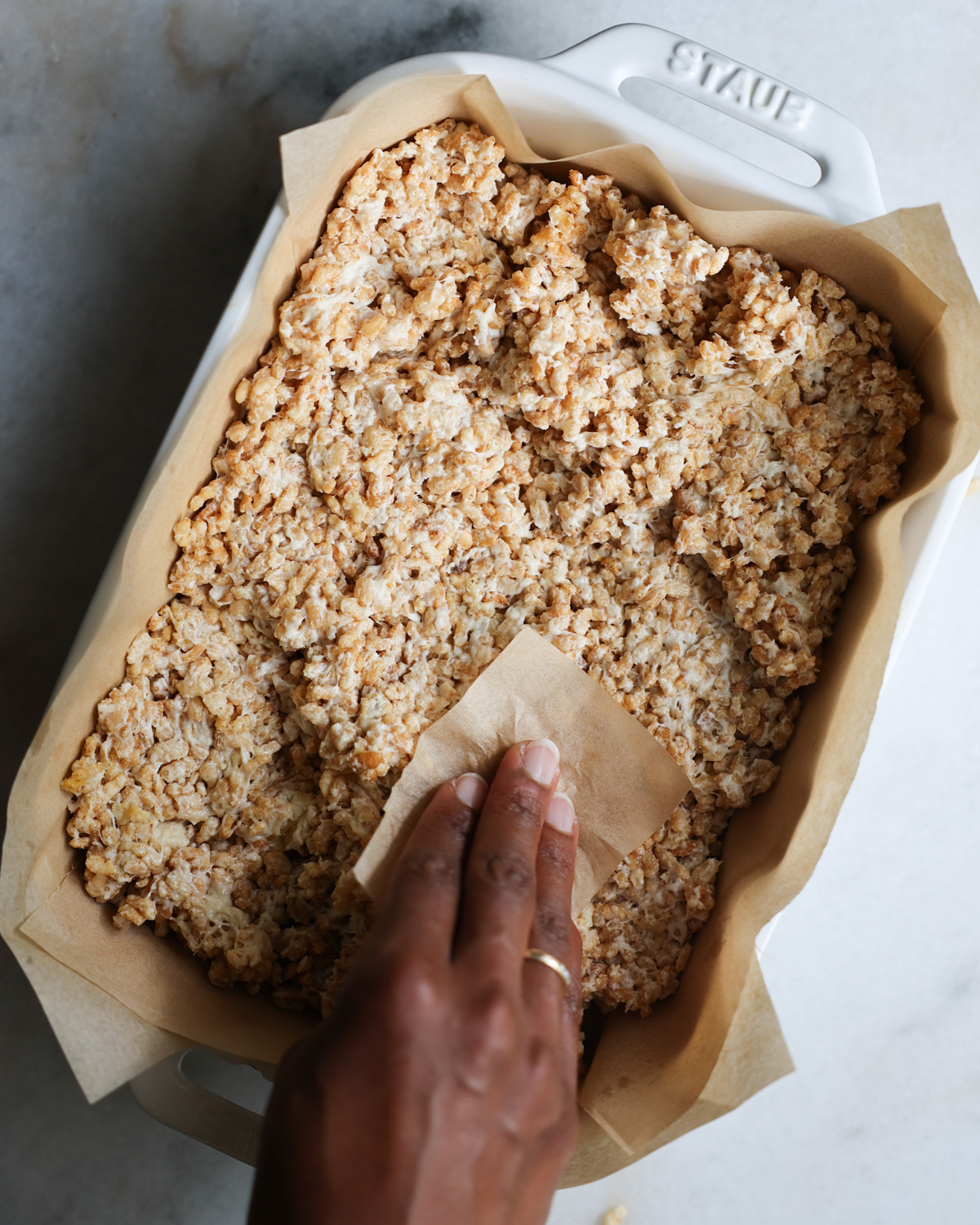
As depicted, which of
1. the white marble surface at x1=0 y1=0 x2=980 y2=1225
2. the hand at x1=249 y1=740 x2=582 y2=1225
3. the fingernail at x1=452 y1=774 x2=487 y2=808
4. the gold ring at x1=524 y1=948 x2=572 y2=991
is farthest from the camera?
the white marble surface at x1=0 y1=0 x2=980 y2=1225

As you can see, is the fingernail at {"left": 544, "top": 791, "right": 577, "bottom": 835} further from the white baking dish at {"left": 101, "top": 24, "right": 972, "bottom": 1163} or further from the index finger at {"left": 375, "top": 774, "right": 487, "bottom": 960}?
the white baking dish at {"left": 101, "top": 24, "right": 972, "bottom": 1163}

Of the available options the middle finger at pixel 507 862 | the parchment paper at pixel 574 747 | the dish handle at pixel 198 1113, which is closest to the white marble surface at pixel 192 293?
the dish handle at pixel 198 1113

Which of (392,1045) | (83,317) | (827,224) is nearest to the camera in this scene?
(392,1045)

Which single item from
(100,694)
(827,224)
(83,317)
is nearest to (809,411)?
(827,224)

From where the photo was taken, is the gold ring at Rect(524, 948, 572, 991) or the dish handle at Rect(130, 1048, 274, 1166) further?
the dish handle at Rect(130, 1048, 274, 1166)

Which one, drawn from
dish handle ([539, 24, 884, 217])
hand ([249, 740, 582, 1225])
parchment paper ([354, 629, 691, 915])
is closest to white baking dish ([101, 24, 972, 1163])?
dish handle ([539, 24, 884, 217])

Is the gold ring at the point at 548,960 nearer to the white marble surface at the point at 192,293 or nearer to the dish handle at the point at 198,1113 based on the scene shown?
the dish handle at the point at 198,1113

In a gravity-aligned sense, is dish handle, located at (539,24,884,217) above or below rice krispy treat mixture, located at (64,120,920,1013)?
above

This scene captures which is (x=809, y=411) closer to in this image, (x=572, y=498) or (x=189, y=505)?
(x=572, y=498)
